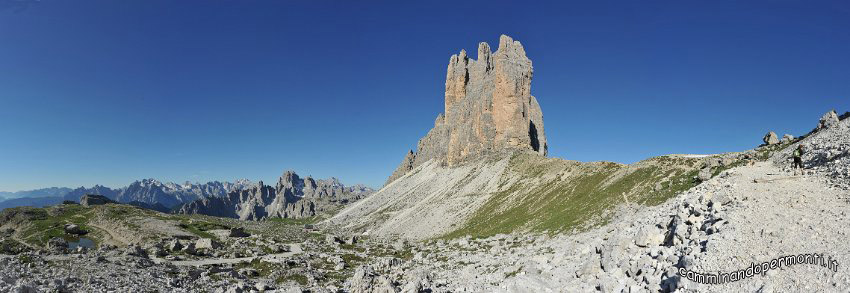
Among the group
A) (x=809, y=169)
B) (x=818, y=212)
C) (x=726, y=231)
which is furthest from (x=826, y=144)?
(x=726, y=231)

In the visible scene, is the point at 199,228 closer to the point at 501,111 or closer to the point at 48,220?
the point at 48,220

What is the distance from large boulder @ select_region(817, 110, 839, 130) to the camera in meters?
40.8

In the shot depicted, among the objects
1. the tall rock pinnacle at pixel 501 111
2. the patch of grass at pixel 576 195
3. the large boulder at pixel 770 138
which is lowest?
the patch of grass at pixel 576 195

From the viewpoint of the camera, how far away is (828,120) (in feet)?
140

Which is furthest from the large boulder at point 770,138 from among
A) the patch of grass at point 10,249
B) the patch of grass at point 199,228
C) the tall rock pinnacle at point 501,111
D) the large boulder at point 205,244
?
the patch of grass at point 199,228

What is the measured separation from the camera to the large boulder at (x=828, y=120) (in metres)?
40.8

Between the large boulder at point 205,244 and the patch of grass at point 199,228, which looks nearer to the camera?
the large boulder at point 205,244

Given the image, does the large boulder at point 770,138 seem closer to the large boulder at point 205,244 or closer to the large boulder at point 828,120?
the large boulder at point 828,120

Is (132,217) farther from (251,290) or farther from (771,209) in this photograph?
(771,209)

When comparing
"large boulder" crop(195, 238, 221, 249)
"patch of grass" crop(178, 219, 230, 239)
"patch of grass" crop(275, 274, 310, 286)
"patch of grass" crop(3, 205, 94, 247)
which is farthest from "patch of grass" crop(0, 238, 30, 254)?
"patch of grass" crop(3, 205, 94, 247)

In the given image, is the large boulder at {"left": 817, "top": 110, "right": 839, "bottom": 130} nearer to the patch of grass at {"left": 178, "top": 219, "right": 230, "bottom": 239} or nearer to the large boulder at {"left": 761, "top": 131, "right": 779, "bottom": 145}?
the large boulder at {"left": 761, "top": 131, "right": 779, "bottom": 145}

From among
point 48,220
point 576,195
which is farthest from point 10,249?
point 48,220

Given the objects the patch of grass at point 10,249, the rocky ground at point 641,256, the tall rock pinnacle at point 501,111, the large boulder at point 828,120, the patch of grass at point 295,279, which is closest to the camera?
the rocky ground at point 641,256

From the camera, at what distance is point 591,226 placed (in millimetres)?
43125
